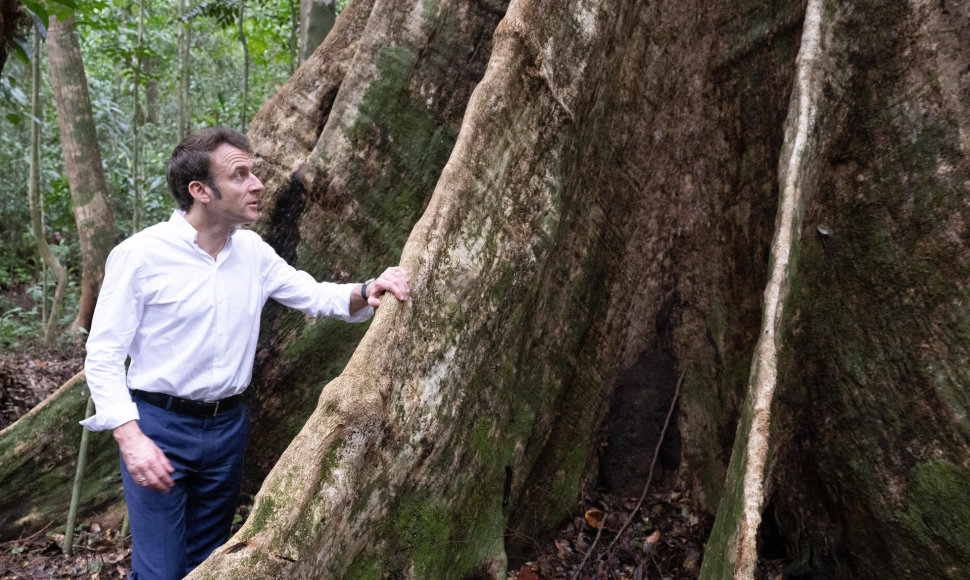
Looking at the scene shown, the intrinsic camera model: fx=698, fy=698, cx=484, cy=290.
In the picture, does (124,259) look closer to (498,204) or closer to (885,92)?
(498,204)

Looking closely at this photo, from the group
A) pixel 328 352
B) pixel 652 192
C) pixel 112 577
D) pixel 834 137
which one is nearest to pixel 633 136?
pixel 652 192

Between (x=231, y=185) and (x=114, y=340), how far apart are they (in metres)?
0.73

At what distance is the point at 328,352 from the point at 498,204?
4.63 feet

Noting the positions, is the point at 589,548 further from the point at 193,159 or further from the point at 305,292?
the point at 193,159

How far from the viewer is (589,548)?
12.1 feet

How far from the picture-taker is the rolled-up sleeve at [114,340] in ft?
7.99

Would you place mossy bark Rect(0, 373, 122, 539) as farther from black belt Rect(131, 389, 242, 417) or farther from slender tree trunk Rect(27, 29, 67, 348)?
slender tree trunk Rect(27, 29, 67, 348)

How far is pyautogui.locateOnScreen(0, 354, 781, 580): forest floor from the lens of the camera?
3561 millimetres

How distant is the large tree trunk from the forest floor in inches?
4.9

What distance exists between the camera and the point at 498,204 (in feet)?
10.1

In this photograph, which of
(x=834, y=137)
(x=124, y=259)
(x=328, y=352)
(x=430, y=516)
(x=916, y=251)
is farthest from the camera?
(x=328, y=352)

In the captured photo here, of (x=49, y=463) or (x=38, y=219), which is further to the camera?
(x=38, y=219)

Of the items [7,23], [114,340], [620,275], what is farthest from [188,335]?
[620,275]

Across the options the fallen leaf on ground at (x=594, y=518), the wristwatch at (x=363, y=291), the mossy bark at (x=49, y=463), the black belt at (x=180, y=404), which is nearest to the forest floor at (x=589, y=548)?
the fallen leaf on ground at (x=594, y=518)
